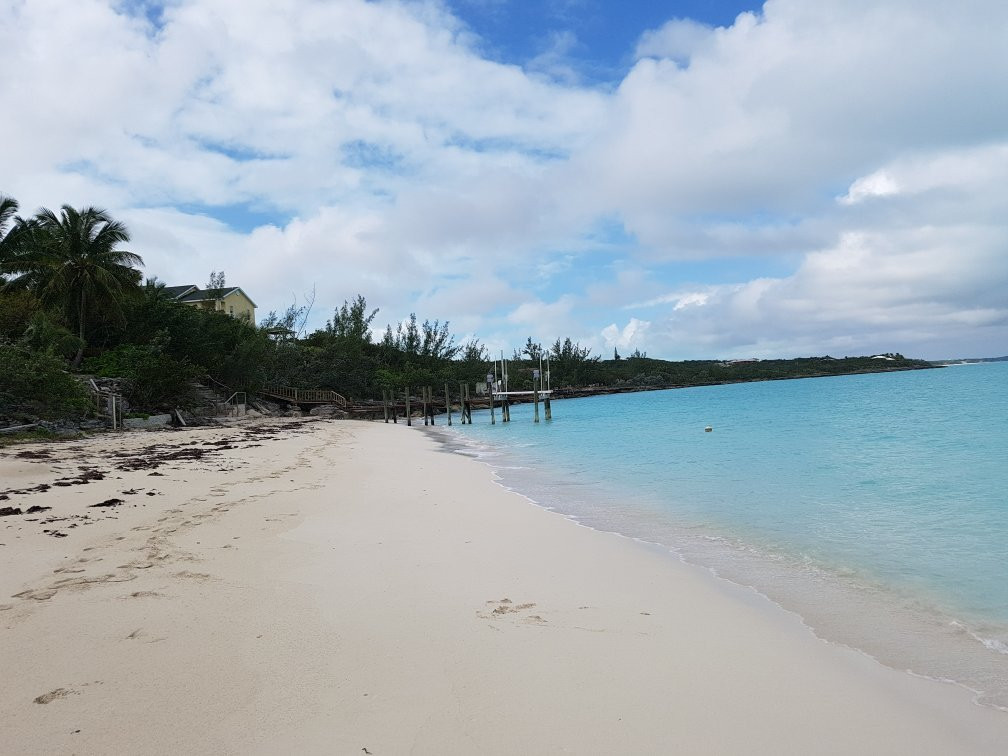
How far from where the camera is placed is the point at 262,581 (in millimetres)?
3881

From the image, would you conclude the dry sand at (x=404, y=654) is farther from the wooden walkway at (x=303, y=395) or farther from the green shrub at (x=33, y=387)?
the wooden walkway at (x=303, y=395)

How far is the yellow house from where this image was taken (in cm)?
3964

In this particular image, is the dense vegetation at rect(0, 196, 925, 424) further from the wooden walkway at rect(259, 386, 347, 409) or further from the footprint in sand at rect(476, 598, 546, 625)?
the footprint in sand at rect(476, 598, 546, 625)

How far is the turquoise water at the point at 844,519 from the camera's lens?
12.6 ft

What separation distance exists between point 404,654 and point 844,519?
6596 mm

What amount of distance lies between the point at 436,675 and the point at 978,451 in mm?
15778

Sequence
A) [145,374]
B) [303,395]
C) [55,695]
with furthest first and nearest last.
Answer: [303,395] < [145,374] < [55,695]

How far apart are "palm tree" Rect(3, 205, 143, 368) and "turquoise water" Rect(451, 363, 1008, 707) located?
58.4 feet

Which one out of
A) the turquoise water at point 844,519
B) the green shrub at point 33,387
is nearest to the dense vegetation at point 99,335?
the green shrub at point 33,387

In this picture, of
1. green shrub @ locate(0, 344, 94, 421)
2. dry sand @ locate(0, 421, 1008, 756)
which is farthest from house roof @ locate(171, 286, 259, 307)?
dry sand @ locate(0, 421, 1008, 756)

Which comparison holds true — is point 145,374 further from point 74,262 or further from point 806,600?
point 806,600

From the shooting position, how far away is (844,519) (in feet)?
24.3

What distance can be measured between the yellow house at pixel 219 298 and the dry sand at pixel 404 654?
1457 inches

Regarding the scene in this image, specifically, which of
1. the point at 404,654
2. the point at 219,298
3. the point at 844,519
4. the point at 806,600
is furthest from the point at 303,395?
the point at 404,654
